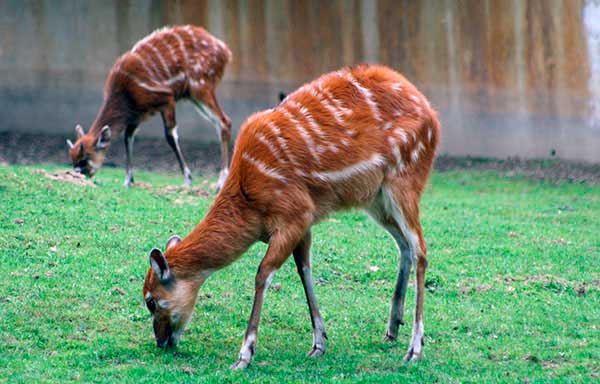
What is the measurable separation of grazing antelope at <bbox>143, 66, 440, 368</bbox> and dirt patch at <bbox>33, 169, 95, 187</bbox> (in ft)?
17.3

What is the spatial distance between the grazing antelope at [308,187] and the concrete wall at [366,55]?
822 cm

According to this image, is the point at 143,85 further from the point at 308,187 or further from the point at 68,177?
the point at 308,187

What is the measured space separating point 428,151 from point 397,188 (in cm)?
42

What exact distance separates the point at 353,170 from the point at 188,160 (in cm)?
883

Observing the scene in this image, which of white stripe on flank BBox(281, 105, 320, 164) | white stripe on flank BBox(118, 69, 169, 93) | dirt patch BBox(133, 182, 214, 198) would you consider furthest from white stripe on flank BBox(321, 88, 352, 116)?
white stripe on flank BBox(118, 69, 169, 93)

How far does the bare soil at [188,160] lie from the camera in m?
14.6

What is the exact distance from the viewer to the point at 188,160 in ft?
51.1

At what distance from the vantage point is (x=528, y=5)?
15.3 m

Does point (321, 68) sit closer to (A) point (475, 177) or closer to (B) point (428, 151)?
(A) point (475, 177)

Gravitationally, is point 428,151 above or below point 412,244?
above

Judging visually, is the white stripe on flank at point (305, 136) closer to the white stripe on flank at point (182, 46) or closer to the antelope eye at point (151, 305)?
the antelope eye at point (151, 305)

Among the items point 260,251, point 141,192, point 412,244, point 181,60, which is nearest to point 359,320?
point 412,244

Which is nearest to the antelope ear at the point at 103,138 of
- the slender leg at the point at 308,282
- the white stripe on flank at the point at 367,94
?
the white stripe on flank at the point at 367,94

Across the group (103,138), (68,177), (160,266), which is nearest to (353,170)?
(160,266)
